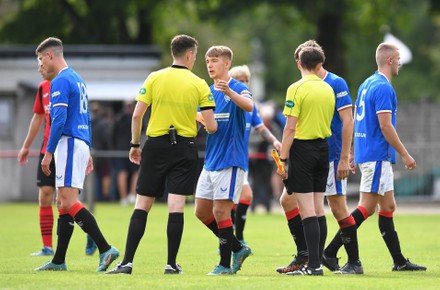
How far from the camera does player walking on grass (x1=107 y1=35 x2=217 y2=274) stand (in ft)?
37.2

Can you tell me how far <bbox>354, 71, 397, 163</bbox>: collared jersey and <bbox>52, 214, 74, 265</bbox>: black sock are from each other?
118 inches

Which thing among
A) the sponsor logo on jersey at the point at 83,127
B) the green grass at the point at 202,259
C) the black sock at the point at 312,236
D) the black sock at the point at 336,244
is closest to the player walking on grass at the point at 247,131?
the green grass at the point at 202,259

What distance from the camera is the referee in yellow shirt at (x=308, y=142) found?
1126 centimetres

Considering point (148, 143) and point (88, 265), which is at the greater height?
point (148, 143)

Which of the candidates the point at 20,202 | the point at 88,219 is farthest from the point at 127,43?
the point at 88,219

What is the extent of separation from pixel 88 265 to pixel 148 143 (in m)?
2.12

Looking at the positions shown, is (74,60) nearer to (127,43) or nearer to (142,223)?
(127,43)

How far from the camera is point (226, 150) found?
11.8 metres

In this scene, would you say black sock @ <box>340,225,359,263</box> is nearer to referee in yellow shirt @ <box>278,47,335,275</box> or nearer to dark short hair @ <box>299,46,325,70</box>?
referee in yellow shirt @ <box>278,47,335,275</box>

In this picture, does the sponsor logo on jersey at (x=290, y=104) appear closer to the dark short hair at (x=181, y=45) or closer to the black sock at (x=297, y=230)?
the dark short hair at (x=181, y=45)

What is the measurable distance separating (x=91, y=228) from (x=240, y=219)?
3.82 metres

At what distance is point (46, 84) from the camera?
1431 cm

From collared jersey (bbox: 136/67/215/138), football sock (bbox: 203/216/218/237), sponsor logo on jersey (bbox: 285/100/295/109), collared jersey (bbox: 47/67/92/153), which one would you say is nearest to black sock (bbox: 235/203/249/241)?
football sock (bbox: 203/216/218/237)

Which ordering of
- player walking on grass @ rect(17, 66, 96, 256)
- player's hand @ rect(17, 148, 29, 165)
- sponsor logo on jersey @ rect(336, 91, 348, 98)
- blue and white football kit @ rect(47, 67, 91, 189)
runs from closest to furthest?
1. sponsor logo on jersey @ rect(336, 91, 348, 98)
2. blue and white football kit @ rect(47, 67, 91, 189)
3. player walking on grass @ rect(17, 66, 96, 256)
4. player's hand @ rect(17, 148, 29, 165)
